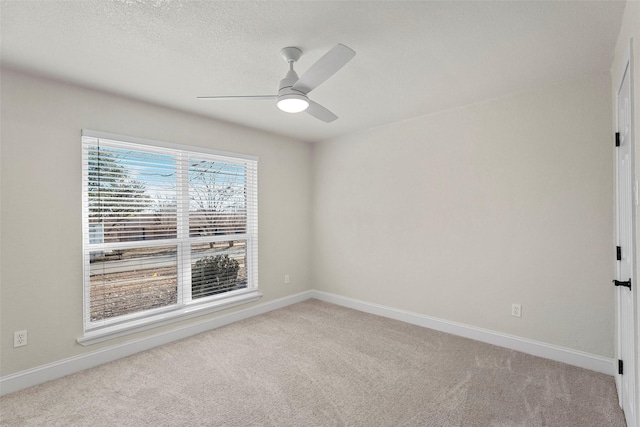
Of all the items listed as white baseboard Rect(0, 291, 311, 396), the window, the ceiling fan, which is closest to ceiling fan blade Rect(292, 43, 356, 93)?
the ceiling fan

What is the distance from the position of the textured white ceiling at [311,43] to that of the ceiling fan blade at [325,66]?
25 centimetres

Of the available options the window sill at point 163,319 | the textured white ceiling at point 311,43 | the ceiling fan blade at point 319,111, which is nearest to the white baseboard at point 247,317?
the window sill at point 163,319

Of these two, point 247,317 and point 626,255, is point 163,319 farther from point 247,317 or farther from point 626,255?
point 626,255

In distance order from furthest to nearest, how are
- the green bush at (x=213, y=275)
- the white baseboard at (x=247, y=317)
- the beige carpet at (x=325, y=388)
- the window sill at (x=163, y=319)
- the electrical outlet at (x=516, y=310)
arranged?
1. the green bush at (x=213, y=275)
2. the electrical outlet at (x=516, y=310)
3. the window sill at (x=163, y=319)
4. the white baseboard at (x=247, y=317)
5. the beige carpet at (x=325, y=388)

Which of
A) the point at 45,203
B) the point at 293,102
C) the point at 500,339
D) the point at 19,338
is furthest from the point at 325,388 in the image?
the point at 45,203

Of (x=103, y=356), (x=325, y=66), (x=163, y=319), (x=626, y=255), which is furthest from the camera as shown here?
(x=163, y=319)

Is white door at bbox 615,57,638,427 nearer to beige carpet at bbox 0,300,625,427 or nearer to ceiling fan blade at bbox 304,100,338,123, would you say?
beige carpet at bbox 0,300,625,427

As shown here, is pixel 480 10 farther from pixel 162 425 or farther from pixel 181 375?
pixel 181 375

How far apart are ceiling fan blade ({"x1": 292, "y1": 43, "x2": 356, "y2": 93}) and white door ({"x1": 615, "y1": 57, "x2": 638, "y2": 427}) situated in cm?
159

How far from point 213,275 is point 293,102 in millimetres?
2534

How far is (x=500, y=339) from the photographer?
306cm

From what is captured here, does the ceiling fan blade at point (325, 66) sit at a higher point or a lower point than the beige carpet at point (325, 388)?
higher

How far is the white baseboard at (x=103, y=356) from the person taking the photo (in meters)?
2.40

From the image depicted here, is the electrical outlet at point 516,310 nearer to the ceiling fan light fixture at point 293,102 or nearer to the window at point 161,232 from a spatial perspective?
the ceiling fan light fixture at point 293,102
